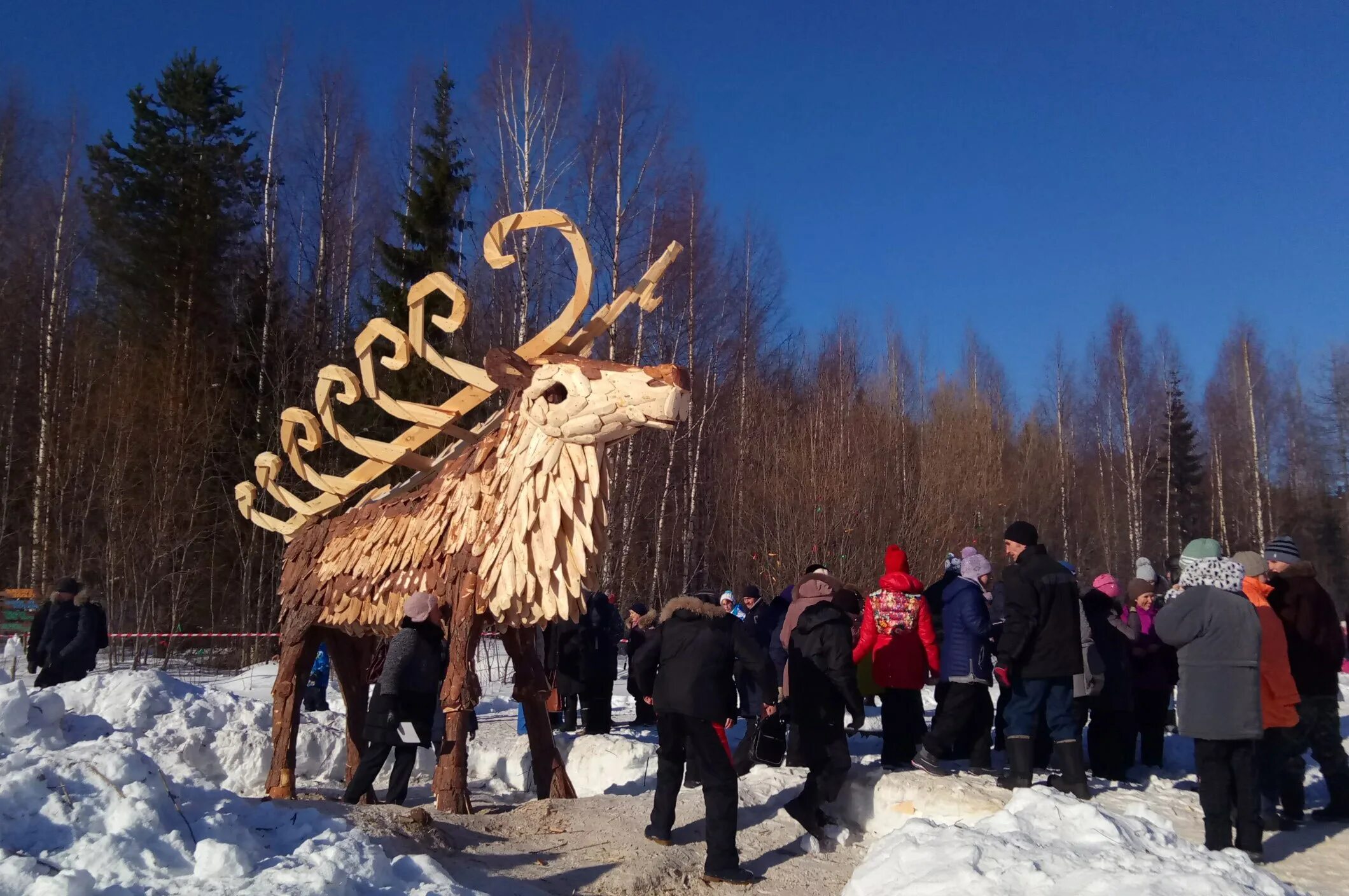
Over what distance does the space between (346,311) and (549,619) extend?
1831 centimetres

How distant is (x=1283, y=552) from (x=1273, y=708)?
1477 millimetres

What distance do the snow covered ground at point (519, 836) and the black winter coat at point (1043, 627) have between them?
89 cm

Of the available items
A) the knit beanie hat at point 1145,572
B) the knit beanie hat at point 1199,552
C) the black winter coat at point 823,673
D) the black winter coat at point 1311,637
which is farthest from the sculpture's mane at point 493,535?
the knit beanie hat at point 1145,572

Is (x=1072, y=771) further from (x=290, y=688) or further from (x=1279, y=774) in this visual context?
(x=290, y=688)

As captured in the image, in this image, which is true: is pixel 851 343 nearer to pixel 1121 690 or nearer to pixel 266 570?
pixel 266 570

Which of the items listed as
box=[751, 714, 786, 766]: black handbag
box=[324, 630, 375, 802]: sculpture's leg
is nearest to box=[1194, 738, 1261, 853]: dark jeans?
box=[751, 714, 786, 766]: black handbag

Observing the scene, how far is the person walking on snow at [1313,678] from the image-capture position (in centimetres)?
620

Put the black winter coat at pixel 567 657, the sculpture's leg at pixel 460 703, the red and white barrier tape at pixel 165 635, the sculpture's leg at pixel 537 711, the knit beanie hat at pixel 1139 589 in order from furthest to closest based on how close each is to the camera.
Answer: the red and white barrier tape at pixel 165 635, the black winter coat at pixel 567 657, the knit beanie hat at pixel 1139 589, the sculpture's leg at pixel 537 711, the sculpture's leg at pixel 460 703

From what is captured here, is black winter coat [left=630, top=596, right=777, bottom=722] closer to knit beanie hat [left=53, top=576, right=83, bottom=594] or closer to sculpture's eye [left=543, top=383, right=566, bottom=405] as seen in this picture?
sculpture's eye [left=543, top=383, right=566, bottom=405]

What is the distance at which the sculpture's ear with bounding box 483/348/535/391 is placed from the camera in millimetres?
6012

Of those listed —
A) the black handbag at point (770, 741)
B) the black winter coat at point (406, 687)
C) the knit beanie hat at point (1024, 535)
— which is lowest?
the black handbag at point (770, 741)

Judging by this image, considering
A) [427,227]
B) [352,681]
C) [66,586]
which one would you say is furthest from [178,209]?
[352,681]

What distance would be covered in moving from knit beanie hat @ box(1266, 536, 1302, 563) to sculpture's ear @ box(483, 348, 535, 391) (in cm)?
534

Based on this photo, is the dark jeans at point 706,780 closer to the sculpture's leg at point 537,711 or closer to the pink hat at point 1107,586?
the sculpture's leg at point 537,711
